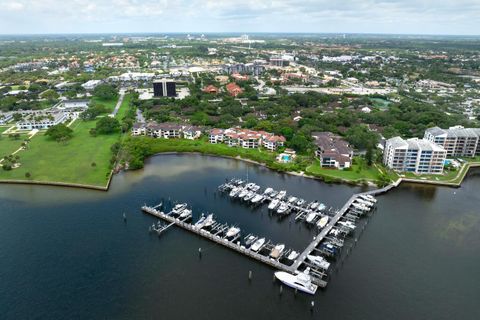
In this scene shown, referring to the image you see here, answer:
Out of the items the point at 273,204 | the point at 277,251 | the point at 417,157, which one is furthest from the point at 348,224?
the point at 417,157

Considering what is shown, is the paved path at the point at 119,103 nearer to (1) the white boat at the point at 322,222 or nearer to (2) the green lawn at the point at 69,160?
(2) the green lawn at the point at 69,160

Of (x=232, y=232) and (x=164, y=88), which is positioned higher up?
(x=164, y=88)

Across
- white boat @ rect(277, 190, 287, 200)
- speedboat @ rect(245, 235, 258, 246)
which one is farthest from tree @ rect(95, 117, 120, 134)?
speedboat @ rect(245, 235, 258, 246)

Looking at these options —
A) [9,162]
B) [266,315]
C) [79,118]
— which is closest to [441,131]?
[266,315]

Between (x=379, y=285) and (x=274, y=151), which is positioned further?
(x=274, y=151)

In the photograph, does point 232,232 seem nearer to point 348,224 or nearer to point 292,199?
point 292,199

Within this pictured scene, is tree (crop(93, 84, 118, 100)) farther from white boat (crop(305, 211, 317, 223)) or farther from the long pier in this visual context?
white boat (crop(305, 211, 317, 223))

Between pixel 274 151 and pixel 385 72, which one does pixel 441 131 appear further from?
pixel 385 72
